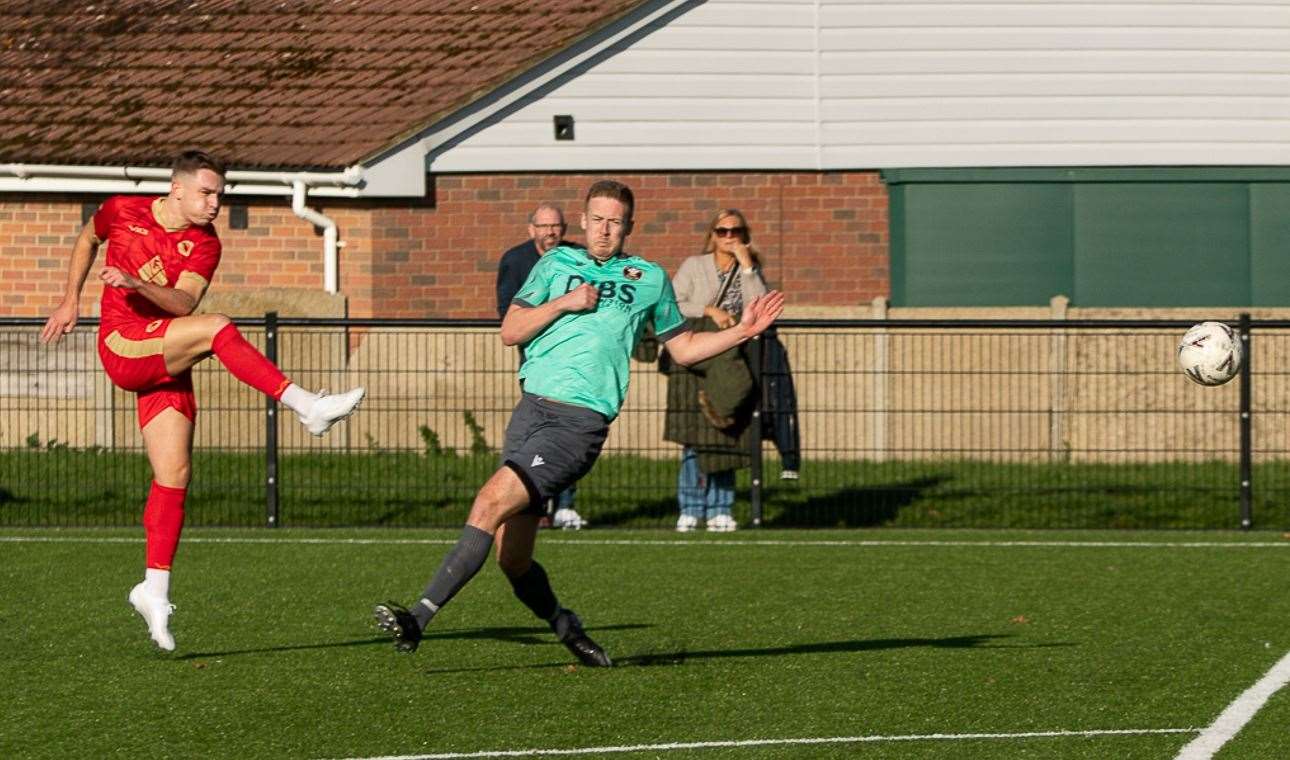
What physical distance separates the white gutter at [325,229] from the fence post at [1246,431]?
8.95 metres

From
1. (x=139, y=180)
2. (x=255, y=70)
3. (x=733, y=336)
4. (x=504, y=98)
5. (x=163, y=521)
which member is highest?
(x=255, y=70)

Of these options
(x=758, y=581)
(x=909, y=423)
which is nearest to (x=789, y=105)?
(x=909, y=423)

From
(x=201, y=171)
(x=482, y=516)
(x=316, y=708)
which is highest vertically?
(x=201, y=171)

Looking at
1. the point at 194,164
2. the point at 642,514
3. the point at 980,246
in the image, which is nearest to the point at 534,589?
the point at 194,164

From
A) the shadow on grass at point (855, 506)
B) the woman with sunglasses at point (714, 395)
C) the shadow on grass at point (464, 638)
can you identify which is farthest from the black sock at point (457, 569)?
the shadow on grass at point (855, 506)

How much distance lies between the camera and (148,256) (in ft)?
30.0

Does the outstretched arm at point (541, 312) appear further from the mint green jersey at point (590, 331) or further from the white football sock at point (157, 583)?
the white football sock at point (157, 583)

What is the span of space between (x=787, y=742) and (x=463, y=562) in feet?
4.63

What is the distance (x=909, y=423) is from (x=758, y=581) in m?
4.60

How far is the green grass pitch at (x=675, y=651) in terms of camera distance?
25.2ft

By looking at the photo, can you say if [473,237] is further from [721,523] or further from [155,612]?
[155,612]

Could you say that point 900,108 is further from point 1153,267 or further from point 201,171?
point 201,171

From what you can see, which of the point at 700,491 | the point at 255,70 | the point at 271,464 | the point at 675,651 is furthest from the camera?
the point at 255,70

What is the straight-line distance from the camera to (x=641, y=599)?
11.4 m
